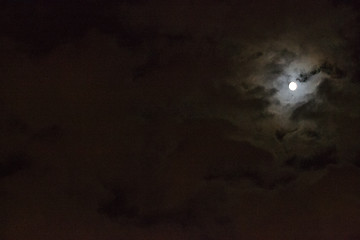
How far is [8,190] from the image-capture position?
2340mm

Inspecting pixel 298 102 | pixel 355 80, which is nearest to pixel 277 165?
pixel 298 102

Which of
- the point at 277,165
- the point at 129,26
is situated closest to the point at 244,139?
the point at 277,165

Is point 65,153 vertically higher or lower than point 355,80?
lower

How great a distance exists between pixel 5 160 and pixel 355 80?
2.17 m

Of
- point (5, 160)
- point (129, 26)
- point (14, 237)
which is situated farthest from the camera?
point (129, 26)

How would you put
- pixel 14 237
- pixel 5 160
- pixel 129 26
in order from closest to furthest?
pixel 14 237, pixel 5 160, pixel 129 26

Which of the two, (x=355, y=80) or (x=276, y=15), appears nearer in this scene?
(x=355, y=80)

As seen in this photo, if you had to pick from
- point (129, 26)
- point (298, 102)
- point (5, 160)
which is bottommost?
point (5, 160)

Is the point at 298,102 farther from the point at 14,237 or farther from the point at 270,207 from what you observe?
the point at 14,237

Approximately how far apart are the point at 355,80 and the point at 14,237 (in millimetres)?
2206

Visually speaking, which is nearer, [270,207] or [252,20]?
[270,207]

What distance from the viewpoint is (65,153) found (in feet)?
7.98

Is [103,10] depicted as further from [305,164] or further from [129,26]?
[305,164]

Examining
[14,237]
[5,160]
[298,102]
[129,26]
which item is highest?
[129,26]
